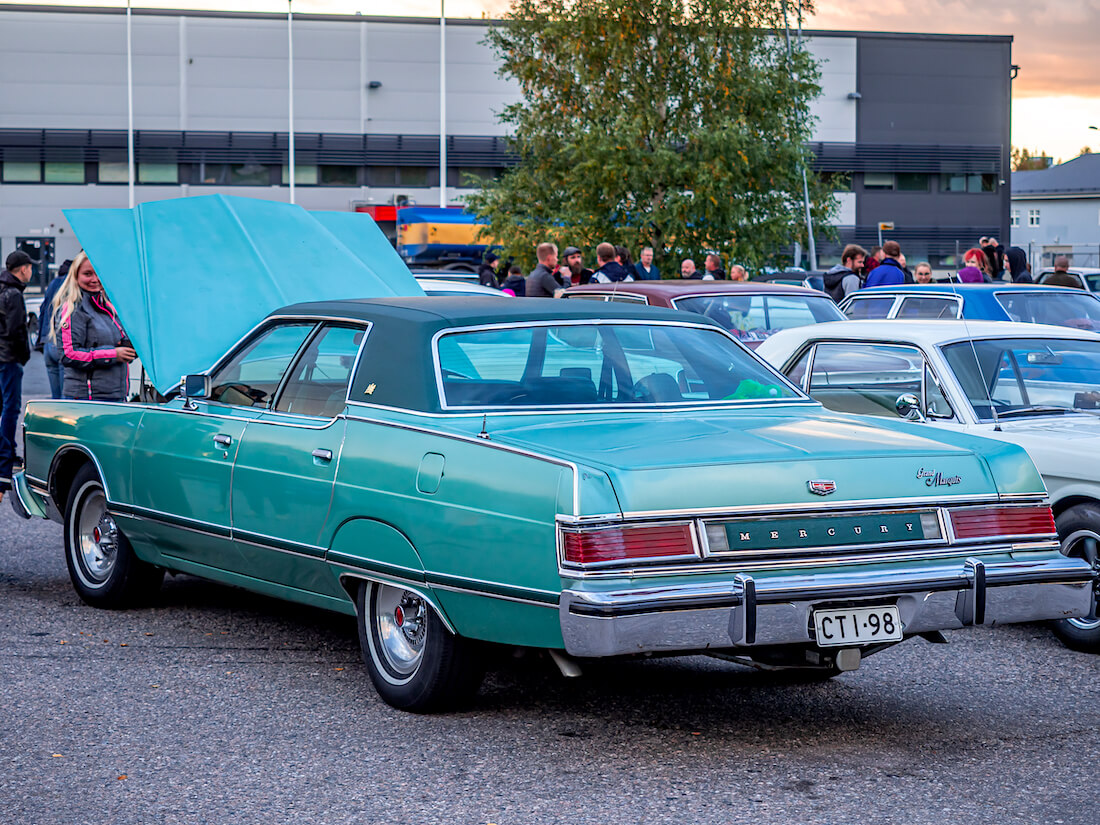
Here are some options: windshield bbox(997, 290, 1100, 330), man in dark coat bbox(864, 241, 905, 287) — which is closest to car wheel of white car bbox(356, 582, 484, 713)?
windshield bbox(997, 290, 1100, 330)

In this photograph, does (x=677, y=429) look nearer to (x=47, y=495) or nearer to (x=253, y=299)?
(x=253, y=299)

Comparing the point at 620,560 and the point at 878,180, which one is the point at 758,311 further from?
the point at 878,180

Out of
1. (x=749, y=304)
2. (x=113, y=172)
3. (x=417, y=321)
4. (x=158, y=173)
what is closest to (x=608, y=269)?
(x=749, y=304)

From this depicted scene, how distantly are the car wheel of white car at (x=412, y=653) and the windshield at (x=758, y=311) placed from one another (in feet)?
24.9

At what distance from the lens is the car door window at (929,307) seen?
1241cm

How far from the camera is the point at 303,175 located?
5962 cm

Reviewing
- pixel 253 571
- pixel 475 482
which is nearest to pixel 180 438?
pixel 253 571

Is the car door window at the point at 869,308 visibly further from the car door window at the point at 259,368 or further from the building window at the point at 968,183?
the building window at the point at 968,183

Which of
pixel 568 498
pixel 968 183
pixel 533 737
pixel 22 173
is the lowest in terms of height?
pixel 533 737

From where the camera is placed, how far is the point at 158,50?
5659 centimetres

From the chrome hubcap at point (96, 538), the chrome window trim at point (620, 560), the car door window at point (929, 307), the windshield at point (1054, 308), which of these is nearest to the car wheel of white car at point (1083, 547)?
the chrome window trim at point (620, 560)

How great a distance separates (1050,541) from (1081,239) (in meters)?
80.0

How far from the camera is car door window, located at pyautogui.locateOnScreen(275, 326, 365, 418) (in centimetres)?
587

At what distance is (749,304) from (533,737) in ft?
27.5
